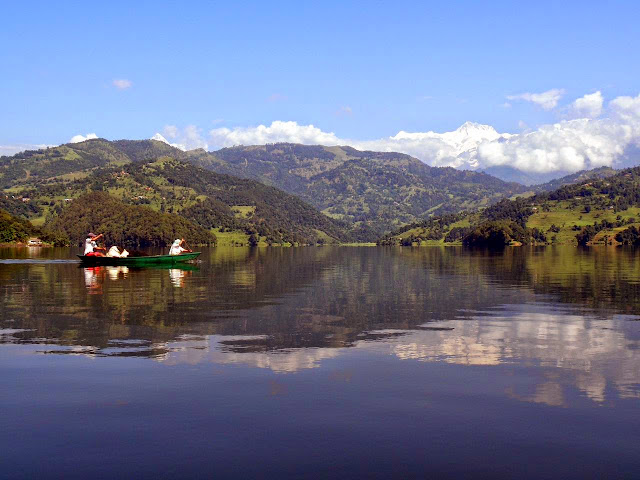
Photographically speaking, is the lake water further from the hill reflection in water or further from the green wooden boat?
the green wooden boat

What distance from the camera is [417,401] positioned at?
872 inches

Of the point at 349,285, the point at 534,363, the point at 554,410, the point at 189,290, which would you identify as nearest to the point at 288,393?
the point at 554,410

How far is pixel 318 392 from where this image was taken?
2328cm

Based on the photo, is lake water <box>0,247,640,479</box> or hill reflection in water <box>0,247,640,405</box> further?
hill reflection in water <box>0,247,640,405</box>

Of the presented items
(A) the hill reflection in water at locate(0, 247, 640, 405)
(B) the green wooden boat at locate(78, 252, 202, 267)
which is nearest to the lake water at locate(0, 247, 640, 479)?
(A) the hill reflection in water at locate(0, 247, 640, 405)

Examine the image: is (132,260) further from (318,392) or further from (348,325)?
(318,392)

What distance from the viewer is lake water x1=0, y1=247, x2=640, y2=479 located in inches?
659

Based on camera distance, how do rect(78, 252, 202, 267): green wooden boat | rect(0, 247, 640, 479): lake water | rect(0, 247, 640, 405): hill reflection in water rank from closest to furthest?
1. rect(0, 247, 640, 479): lake water
2. rect(0, 247, 640, 405): hill reflection in water
3. rect(78, 252, 202, 267): green wooden boat

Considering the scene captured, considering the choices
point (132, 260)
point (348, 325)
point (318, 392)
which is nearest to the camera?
point (318, 392)

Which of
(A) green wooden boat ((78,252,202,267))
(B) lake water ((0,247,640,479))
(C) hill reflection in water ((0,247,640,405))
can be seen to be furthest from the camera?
(A) green wooden boat ((78,252,202,267))

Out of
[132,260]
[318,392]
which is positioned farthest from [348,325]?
[132,260]

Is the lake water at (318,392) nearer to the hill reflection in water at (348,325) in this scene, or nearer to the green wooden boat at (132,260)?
the hill reflection in water at (348,325)

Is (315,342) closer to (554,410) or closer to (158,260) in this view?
(554,410)

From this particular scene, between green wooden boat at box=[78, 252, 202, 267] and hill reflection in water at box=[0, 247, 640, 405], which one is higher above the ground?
green wooden boat at box=[78, 252, 202, 267]
